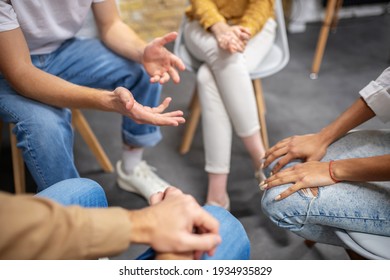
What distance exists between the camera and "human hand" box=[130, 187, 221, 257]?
710mm

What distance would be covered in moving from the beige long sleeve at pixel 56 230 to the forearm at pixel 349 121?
0.63m

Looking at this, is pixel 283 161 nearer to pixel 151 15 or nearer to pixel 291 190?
pixel 291 190

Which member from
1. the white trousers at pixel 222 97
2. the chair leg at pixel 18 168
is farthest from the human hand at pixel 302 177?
the chair leg at pixel 18 168

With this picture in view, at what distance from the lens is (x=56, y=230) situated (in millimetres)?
614

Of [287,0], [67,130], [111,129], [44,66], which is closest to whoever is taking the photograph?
[67,130]

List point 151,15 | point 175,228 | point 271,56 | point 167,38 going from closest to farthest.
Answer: point 175,228, point 167,38, point 271,56, point 151,15

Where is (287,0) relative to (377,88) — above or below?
below

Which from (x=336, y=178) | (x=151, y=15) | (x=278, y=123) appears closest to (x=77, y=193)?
(x=336, y=178)

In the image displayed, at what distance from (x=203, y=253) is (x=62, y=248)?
0.86 feet

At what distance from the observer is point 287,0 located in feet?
8.73

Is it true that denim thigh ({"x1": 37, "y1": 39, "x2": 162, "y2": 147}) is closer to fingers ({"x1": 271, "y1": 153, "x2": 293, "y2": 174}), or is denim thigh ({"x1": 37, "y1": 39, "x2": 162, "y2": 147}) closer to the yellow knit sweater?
the yellow knit sweater

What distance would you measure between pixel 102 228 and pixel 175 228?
13cm

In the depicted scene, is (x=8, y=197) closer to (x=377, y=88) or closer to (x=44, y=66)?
(x=44, y=66)
